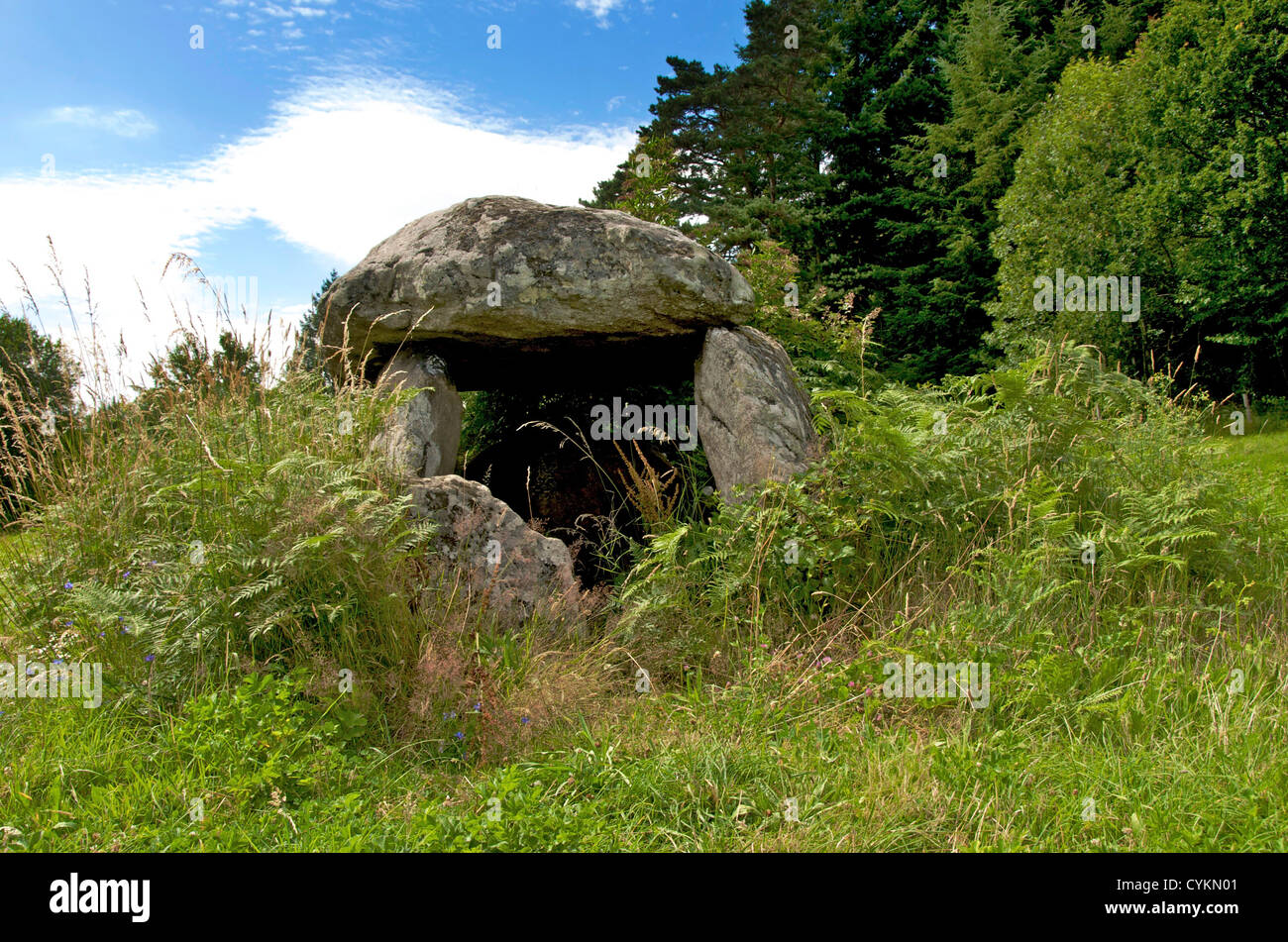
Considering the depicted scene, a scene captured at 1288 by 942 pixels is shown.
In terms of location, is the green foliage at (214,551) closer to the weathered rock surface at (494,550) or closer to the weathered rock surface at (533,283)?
the weathered rock surface at (494,550)

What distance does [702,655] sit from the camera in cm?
429

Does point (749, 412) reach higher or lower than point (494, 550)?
higher

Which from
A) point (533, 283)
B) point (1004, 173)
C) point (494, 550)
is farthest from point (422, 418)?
Result: point (1004, 173)

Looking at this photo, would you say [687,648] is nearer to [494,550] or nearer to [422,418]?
[494,550]

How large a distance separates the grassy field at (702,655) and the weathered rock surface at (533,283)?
3.59 feet

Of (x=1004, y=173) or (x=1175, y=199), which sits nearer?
(x=1175, y=199)

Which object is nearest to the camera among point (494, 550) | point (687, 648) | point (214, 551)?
point (214, 551)

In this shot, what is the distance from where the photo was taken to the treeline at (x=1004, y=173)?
1073 cm

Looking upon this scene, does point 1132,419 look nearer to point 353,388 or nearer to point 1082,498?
point 1082,498

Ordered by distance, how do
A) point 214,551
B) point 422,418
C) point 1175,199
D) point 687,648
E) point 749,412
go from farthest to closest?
point 1175,199
point 422,418
point 749,412
point 687,648
point 214,551

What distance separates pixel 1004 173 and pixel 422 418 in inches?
576

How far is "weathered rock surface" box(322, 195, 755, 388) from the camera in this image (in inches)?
236

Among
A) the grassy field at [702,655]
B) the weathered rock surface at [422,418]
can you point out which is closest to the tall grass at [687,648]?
the grassy field at [702,655]

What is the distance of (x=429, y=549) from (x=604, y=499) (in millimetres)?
3190
